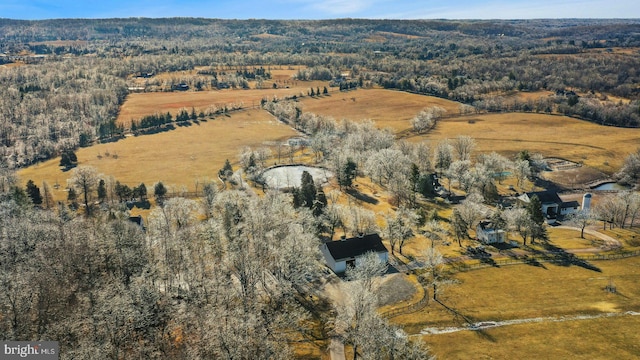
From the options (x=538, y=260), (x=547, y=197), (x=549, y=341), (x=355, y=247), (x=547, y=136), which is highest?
(x=355, y=247)

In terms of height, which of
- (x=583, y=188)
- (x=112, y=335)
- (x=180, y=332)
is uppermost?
(x=112, y=335)

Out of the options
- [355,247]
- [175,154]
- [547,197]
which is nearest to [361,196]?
[355,247]

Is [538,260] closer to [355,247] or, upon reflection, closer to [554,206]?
[355,247]

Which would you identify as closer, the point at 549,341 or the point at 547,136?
the point at 549,341

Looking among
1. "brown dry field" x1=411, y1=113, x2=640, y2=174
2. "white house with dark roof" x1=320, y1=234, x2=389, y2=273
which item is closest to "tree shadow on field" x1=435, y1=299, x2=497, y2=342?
"white house with dark roof" x1=320, y1=234, x2=389, y2=273

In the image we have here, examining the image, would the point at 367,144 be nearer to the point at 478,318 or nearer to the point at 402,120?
the point at 402,120

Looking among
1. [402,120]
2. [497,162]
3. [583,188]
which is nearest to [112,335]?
[497,162]
